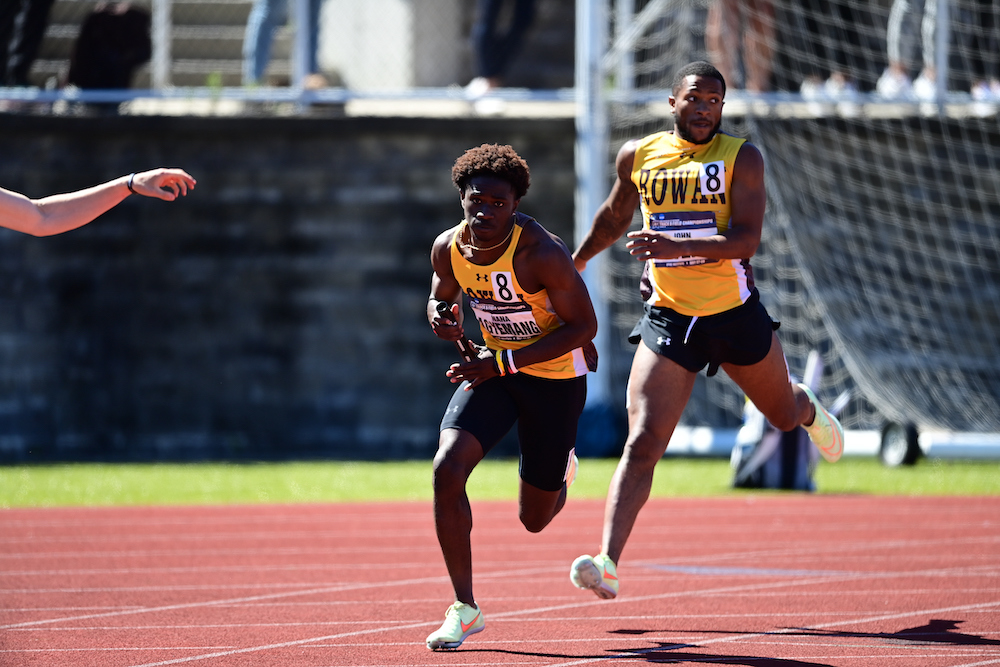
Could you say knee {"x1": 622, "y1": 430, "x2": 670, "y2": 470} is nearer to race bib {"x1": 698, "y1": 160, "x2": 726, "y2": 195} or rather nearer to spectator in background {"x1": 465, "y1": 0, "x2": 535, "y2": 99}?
race bib {"x1": 698, "y1": 160, "x2": 726, "y2": 195}

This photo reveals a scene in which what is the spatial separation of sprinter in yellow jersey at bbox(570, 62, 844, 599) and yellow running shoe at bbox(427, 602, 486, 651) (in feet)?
2.51

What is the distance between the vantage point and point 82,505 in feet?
32.4

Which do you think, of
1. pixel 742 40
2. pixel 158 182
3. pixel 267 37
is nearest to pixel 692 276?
pixel 158 182

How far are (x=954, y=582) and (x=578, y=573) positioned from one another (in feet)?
8.19

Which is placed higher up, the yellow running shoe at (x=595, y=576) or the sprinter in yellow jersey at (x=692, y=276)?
the sprinter in yellow jersey at (x=692, y=276)

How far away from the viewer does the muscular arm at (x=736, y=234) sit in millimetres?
5379

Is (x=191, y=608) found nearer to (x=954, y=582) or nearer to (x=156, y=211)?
(x=954, y=582)

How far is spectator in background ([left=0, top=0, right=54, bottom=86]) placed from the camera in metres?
13.8

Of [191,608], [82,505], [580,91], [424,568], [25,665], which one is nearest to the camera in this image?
[25,665]

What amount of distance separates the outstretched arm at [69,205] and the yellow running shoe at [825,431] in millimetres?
3301

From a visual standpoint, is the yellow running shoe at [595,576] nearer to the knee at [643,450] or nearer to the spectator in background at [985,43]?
the knee at [643,450]

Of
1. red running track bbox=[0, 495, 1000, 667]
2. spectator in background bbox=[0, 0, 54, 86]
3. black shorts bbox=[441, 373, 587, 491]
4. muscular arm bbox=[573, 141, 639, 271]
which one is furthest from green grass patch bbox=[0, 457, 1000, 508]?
black shorts bbox=[441, 373, 587, 491]

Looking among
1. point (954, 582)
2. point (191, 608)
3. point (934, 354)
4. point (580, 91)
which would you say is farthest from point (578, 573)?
point (934, 354)

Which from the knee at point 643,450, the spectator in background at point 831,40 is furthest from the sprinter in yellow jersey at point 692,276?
the spectator in background at point 831,40
